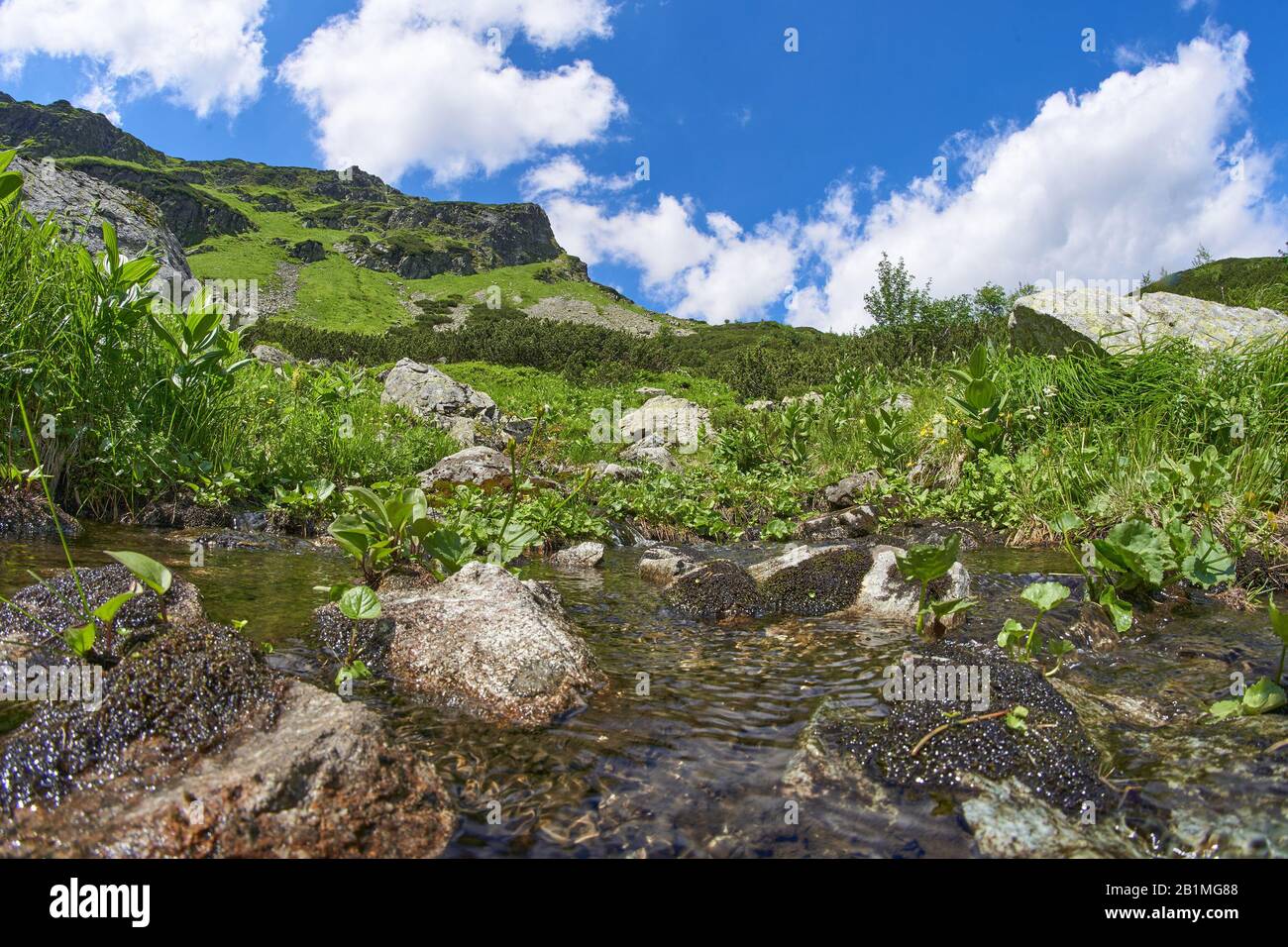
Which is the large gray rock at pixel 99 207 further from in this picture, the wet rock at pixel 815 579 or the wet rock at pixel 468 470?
the wet rock at pixel 815 579

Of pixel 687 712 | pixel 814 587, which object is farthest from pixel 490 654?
pixel 814 587

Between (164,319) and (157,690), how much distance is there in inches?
259

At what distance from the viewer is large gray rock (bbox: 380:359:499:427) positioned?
20062 millimetres

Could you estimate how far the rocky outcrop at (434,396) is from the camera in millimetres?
19984

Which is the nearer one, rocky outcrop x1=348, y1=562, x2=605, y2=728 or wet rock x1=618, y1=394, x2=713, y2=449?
rocky outcrop x1=348, y1=562, x2=605, y2=728

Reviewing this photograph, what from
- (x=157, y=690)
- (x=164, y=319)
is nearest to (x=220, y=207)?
(x=164, y=319)

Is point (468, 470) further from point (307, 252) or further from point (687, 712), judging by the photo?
point (307, 252)

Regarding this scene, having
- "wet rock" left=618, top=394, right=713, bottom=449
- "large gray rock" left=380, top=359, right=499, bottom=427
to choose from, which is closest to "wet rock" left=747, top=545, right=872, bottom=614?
"wet rock" left=618, top=394, right=713, bottom=449

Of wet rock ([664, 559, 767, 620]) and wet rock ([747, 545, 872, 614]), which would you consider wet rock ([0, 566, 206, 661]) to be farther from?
wet rock ([747, 545, 872, 614])

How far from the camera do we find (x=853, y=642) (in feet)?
14.0

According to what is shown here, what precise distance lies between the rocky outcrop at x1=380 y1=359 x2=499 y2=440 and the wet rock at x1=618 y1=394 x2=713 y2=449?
4216 mm

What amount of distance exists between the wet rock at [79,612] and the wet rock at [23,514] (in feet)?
9.55
